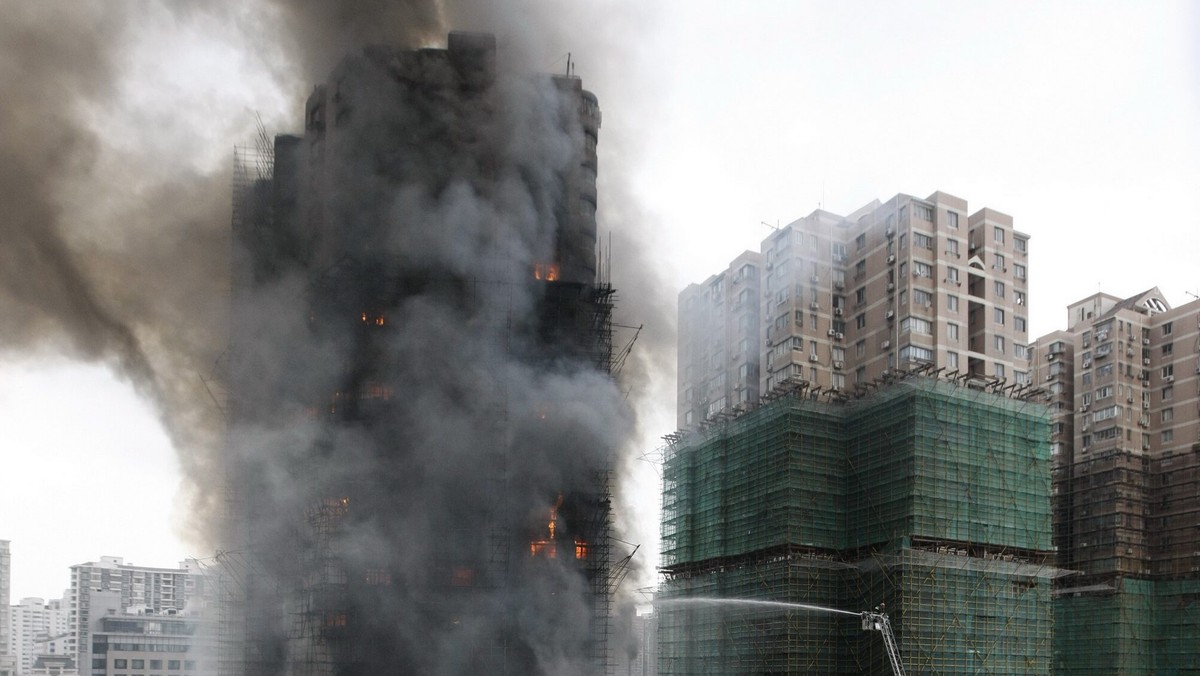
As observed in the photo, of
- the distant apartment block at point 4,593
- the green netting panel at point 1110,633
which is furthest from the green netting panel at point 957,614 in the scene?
the distant apartment block at point 4,593

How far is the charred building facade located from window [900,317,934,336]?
15570 mm

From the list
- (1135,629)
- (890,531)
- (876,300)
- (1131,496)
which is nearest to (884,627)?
(890,531)

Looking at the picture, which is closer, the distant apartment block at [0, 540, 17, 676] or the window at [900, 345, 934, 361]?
the window at [900, 345, 934, 361]

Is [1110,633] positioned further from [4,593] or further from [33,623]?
[33,623]

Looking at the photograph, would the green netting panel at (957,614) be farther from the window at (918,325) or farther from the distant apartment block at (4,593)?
the distant apartment block at (4,593)

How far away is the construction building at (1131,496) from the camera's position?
60.3m

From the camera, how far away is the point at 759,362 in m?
57.2

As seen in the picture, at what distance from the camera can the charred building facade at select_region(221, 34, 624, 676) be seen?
37250mm

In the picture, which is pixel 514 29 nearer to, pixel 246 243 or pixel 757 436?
pixel 246 243

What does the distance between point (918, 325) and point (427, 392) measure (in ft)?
78.1

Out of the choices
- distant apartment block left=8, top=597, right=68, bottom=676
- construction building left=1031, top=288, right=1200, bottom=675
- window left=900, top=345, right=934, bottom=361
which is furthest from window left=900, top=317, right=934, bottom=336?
distant apartment block left=8, top=597, right=68, bottom=676

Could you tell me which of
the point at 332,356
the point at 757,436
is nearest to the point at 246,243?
the point at 332,356

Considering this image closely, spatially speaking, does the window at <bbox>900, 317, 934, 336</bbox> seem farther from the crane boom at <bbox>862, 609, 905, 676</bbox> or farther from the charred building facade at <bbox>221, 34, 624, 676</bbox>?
the charred building facade at <bbox>221, 34, 624, 676</bbox>

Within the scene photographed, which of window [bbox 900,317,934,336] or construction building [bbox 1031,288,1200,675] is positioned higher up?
window [bbox 900,317,934,336]
